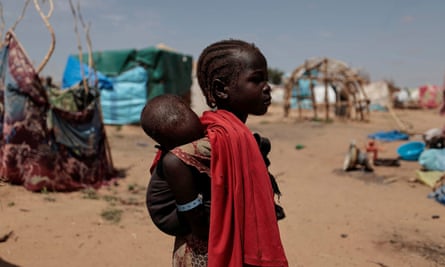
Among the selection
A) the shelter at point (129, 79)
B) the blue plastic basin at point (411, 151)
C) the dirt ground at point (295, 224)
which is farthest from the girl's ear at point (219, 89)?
the shelter at point (129, 79)

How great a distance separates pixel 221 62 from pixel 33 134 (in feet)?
15.9

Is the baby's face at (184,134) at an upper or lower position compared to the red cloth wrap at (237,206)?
upper

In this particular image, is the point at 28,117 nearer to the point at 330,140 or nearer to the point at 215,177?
the point at 215,177

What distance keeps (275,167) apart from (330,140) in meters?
4.15

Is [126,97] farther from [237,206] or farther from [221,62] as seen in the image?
[237,206]

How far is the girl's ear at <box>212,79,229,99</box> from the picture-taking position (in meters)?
1.34

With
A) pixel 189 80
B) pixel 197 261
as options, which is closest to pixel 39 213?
pixel 197 261

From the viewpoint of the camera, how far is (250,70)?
Result: 1325 mm

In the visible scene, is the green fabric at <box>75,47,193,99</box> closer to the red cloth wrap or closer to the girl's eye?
the girl's eye

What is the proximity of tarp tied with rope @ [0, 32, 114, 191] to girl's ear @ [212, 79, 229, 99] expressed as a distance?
467cm

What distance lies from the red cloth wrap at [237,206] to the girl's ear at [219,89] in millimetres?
137

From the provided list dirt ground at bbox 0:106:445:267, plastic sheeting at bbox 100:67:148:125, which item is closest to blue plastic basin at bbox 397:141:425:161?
dirt ground at bbox 0:106:445:267

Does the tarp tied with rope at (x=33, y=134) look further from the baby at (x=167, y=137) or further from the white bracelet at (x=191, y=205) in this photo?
the white bracelet at (x=191, y=205)

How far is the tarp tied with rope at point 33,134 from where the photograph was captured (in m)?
5.29
